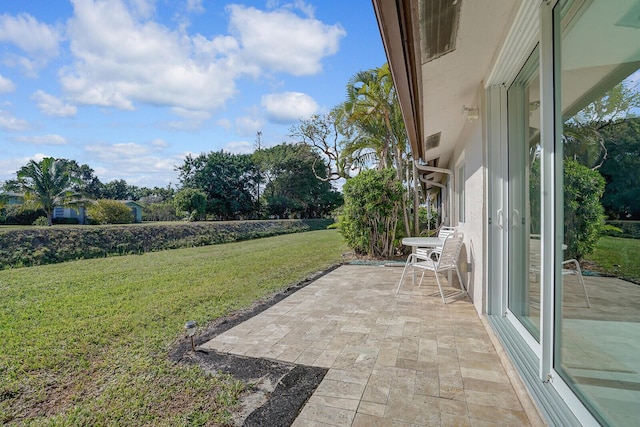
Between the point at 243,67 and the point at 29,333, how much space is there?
34.3 ft

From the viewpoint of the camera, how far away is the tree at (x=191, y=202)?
86.3ft

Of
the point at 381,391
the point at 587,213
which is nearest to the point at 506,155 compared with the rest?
the point at 587,213

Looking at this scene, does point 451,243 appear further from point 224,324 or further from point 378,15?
point 378,15

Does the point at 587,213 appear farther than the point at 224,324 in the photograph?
No

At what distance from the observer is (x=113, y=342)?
3471 mm

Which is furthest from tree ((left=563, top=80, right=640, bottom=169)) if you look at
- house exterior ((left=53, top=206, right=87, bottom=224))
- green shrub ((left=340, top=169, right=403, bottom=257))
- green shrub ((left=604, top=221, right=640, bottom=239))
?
house exterior ((left=53, top=206, right=87, bottom=224))

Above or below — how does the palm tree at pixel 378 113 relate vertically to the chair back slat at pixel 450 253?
above

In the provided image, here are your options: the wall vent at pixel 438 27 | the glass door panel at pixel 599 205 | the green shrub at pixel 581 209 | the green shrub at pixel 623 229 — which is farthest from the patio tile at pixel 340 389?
the wall vent at pixel 438 27

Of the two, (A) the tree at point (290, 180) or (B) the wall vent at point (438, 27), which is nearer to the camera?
(B) the wall vent at point (438, 27)

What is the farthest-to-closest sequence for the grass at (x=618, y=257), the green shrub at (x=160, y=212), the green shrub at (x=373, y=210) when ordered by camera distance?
the green shrub at (x=160, y=212)
the green shrub at (x=373, y=210)
the grass at (x=618, y=257)

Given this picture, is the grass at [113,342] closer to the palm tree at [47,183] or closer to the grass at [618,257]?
the grass at [618,257]

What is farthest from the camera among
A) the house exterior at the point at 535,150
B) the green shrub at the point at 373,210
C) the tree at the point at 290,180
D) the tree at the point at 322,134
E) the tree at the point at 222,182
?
the tree at the point at 290,180

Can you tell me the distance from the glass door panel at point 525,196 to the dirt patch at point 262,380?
179 centimetres

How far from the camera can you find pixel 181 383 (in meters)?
2.52
